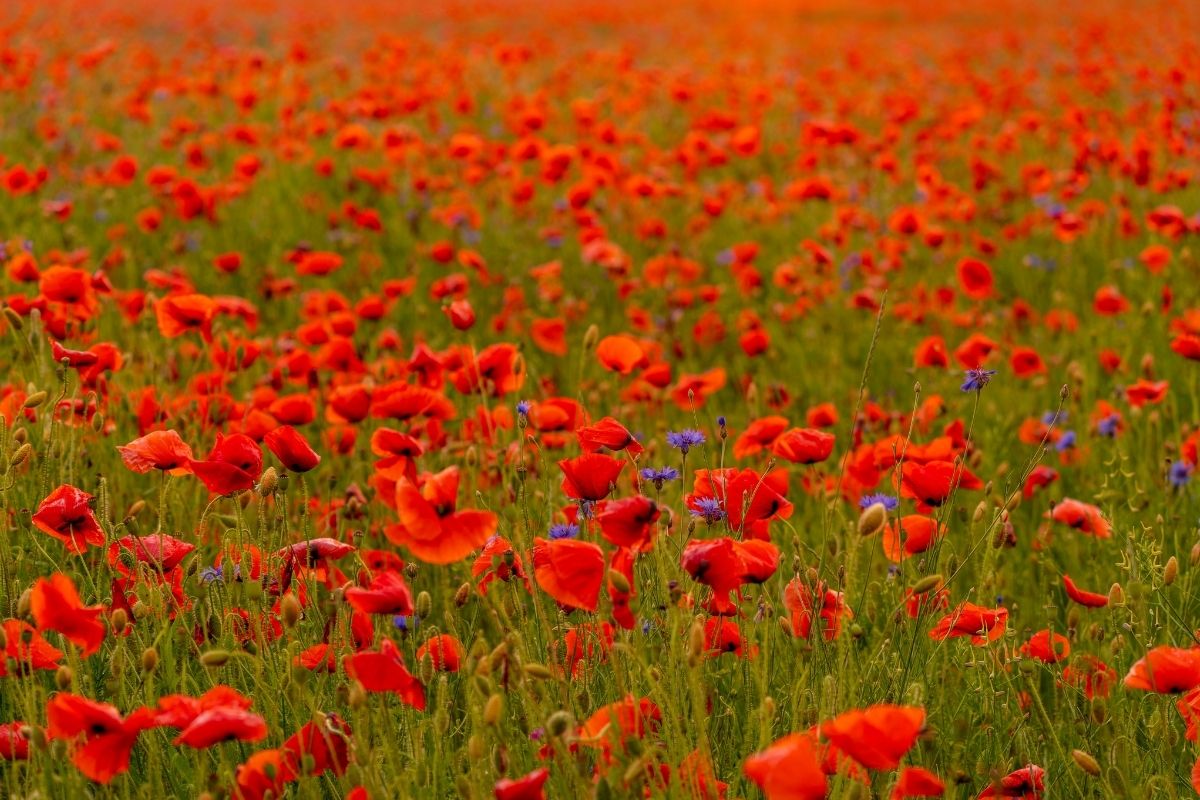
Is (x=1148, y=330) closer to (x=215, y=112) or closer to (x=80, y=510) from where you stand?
(x=80, y=510)

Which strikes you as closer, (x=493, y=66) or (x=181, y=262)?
(x=181, y=262)

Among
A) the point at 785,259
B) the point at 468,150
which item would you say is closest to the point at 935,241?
the point at 785,259

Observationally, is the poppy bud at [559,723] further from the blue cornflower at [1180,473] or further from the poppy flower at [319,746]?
the blue cornflower at [1180,473]

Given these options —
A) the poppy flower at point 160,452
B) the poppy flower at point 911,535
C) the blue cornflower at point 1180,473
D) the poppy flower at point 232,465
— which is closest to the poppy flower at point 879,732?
the poppy flower at point 911,535

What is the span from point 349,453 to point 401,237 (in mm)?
2746

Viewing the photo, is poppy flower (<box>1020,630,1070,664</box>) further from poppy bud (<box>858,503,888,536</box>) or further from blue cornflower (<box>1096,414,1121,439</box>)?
blue cornflower (<box>1096,414,1121,439</box>)

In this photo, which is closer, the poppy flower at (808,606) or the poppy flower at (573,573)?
the poppy flower at (573,573)

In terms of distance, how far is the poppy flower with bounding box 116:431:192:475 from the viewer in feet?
5.77

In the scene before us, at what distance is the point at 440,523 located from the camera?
1556 millimetres

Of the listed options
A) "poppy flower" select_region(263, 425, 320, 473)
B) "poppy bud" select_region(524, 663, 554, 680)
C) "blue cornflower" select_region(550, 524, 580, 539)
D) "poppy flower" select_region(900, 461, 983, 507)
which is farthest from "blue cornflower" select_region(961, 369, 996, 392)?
"poppy flower" select_region(263, 425, 320, 473)

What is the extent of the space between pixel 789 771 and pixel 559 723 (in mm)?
273

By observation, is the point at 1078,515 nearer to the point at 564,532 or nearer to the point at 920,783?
the point at 564,532

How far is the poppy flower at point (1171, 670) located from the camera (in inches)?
58.6

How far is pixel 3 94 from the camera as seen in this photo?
7.95m
